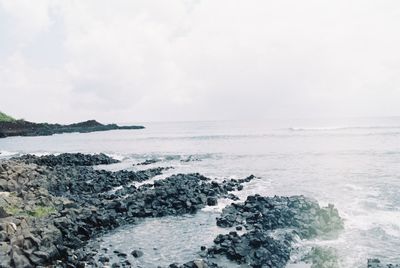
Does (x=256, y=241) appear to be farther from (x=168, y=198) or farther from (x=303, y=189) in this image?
(x=303, y=189)

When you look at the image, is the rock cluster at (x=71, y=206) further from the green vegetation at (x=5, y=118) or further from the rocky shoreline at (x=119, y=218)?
the green vegetation at (x=5, y=118)

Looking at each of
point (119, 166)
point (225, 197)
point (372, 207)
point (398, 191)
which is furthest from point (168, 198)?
point (119, 166)

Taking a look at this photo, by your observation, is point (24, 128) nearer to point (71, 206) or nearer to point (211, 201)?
point (71, 206)

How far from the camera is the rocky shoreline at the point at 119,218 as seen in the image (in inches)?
827

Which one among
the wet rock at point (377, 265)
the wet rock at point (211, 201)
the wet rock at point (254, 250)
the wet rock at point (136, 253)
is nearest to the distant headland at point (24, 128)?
the wet rock at point (211, 201)

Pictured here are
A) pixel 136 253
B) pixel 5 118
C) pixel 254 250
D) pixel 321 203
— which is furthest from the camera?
pixel 5 118

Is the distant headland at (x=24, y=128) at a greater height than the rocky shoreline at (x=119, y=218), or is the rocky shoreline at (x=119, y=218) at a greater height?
the distant headland at (x=24, y=128)

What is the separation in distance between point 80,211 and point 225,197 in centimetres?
1386

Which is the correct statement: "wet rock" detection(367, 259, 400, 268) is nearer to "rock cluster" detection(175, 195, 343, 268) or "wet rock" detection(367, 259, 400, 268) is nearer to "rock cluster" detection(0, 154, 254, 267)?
"rock cluster" detection(175, 195, 343, 268)

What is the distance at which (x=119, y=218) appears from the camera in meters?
29.4

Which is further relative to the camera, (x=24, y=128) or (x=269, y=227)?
(x=24, y=128)

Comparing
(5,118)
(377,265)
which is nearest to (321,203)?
(377,265)

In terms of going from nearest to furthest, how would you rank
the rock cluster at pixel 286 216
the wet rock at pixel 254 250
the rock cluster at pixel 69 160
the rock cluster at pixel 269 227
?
the wet rock at pixel 254 250 < the rock cluster at pixel 269 227 < the rock cluster at pixel 286 216 < the rock cluster at pixel 69 160

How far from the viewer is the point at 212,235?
26.0 metres
